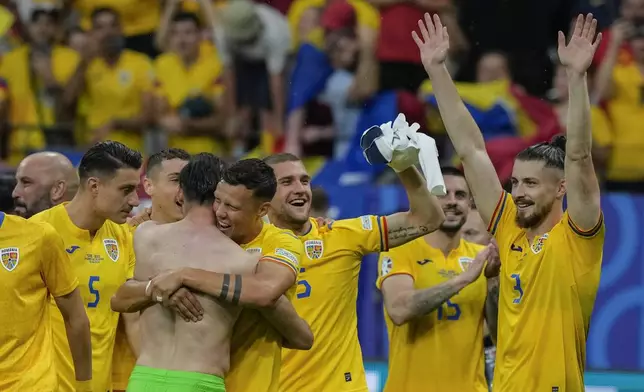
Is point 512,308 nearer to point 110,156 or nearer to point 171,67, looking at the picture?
point 110,156

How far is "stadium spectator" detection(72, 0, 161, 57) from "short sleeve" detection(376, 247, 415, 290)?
275 inches

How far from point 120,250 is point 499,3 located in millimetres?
7399

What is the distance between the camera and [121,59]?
45.5 feet

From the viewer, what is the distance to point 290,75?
13.5 m

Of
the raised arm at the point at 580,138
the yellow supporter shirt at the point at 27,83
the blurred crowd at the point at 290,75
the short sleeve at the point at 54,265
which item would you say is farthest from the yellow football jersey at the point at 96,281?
the yellow supporter shirt at the point at 27,83

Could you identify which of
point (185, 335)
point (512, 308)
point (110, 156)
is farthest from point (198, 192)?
point (512, 308)

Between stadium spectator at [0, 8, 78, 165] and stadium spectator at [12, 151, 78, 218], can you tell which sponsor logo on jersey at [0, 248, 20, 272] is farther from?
stadium spectator at [0, 8, 78, 165]

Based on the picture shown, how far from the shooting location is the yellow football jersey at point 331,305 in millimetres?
7551

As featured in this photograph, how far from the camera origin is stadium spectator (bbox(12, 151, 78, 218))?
8.00 metres

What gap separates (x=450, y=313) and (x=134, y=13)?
7.64 m

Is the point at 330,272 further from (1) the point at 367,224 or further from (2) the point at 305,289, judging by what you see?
(1) the point at 367,224

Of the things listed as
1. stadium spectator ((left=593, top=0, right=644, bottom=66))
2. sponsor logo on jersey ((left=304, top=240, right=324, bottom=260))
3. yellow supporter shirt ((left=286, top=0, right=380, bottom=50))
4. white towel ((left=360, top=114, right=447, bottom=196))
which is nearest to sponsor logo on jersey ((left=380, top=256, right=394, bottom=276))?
sponsor logo on jersey ((left=304, top=240, right=324, bottom=260))

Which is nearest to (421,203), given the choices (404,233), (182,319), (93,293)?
(404,233)

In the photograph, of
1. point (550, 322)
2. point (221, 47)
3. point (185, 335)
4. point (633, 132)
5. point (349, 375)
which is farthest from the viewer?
point (221, 47)
